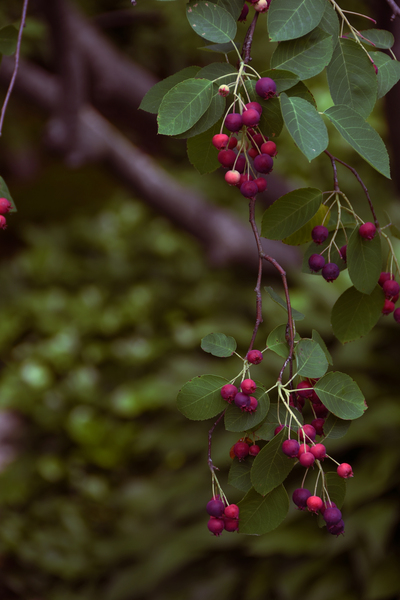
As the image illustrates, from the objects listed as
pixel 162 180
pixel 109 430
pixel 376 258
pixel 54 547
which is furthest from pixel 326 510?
pixel 162 180

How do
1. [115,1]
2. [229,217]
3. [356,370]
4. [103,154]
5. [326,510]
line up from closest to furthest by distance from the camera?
[326,510] → [356,370] → [103,154] → [229,217] → [115,1]

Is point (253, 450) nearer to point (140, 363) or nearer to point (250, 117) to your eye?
point (250, 117)

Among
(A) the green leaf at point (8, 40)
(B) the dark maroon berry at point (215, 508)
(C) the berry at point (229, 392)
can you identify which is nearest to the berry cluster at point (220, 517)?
(B) the dark maroon berry at point (215, 508)

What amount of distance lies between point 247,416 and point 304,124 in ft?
0.83

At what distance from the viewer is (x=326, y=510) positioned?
1.55 ft

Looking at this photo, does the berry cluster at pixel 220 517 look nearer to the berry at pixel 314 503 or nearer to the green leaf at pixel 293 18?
the berry at pixel 314 503

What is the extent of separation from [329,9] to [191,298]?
251cm

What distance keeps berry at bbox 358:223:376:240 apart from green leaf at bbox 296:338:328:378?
0.12 m

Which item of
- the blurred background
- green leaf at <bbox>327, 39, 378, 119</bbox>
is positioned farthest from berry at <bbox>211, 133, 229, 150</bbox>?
the blurred background

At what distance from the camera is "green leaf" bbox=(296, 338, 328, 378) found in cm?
47

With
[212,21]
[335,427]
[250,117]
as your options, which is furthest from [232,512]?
[212,21]

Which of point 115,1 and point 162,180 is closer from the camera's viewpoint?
point 162,180

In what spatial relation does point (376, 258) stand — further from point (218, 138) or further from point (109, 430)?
point (109, 430)

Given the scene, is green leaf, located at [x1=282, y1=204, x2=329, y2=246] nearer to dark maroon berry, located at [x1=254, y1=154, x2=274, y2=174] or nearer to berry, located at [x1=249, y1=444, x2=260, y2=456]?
dark maroon berry, located at [x1=254, y1=154, x2=274, y2=174]
